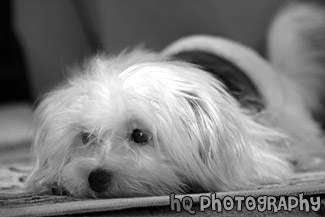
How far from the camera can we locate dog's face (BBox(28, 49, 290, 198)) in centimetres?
122

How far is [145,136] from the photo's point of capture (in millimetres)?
1271

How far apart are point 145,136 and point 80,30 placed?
1910 millimetres

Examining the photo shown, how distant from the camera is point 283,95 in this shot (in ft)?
6.09

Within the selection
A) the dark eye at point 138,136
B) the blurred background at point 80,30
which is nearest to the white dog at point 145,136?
the dark eye at point 138,136

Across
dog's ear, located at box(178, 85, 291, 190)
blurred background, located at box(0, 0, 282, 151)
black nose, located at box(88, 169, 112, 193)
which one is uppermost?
blurred background, located at box(0, 0, 282, 151)

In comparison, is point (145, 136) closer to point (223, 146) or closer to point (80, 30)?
point (223, 146)

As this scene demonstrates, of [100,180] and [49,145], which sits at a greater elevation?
[49,145]

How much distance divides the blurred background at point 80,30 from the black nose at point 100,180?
0.89m

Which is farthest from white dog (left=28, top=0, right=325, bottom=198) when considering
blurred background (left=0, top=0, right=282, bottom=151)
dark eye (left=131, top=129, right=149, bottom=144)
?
blurred background (left=0, top=0, right=282, bottom=151)

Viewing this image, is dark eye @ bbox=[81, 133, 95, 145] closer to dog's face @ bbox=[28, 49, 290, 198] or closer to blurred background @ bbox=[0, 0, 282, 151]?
dog's face @ bbox=[28, 49, 290, 198]

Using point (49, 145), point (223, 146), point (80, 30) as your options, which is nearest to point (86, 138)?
point (49, 145)

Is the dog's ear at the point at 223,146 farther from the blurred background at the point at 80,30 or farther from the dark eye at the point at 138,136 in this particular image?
the blurred background at the point at 80,30

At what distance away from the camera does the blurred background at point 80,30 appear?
246cm

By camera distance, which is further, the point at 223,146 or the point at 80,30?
the point at 80,30
